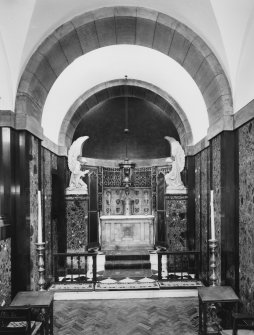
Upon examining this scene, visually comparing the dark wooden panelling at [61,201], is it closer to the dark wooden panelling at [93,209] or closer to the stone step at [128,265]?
the stone step at [128,265]

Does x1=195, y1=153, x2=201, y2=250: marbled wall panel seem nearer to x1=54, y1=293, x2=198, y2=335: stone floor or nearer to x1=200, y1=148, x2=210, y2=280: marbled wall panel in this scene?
x1=200, y1=148, x2=210, y2=280: marbled wall panel

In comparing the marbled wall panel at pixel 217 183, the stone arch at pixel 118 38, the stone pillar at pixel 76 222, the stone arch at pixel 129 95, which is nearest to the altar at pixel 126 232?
the stone pillar at pixel 76 222

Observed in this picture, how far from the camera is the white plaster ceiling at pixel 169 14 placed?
415 centimetres

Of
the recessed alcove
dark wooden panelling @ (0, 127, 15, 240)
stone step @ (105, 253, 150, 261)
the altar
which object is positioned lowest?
stone step @ (105, 253, 150, 261)

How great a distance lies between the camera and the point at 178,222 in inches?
341

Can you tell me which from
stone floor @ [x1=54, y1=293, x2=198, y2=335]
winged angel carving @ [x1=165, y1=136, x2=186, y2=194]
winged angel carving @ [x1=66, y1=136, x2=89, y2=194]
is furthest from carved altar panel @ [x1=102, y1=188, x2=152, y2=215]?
stone floor @ [x1=54, y1=293, x2=198, y2=335]

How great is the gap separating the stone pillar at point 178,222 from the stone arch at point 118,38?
3.53 m

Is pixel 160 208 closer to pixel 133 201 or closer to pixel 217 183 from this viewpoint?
pixel 133 201

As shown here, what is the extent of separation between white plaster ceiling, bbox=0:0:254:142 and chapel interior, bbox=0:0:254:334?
17 mm

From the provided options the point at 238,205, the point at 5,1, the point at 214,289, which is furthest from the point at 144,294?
the point at 5,1

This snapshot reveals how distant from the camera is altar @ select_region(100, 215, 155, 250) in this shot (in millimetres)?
9711

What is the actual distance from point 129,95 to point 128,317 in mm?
6569

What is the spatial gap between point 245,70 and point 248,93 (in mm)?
365

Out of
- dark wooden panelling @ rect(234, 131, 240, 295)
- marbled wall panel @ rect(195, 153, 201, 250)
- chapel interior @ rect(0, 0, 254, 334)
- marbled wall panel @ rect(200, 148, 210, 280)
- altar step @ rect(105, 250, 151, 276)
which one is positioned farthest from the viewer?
altar step @ rect(105, 250, 151, 276)
